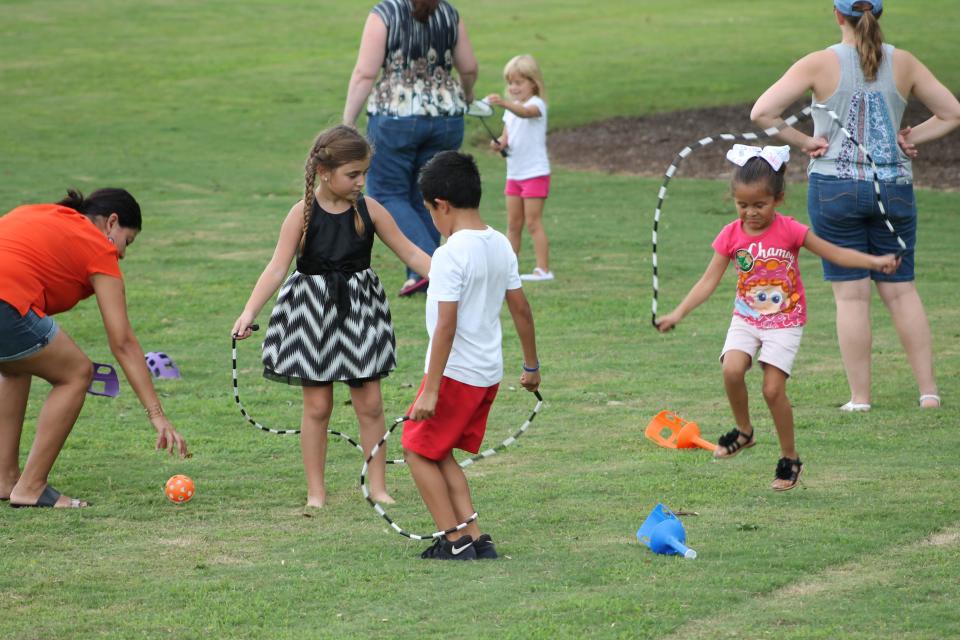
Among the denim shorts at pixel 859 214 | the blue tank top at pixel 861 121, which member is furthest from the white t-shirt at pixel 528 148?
the blue tank top at pixel 861 121

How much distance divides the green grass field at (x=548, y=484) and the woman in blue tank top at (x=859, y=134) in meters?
0.79

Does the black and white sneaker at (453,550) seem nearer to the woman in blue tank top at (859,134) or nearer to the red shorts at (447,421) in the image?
the red shorts at (447,421)

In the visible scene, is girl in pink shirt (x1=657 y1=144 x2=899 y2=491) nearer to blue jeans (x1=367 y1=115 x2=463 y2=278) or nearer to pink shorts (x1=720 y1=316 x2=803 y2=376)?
pink shorts (x1=720 y1=316 x2=803 y2=376)

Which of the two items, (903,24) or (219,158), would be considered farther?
(903,24)

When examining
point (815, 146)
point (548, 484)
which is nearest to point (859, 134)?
point (815, 146)

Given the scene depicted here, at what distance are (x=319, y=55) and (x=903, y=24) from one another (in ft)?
46.1

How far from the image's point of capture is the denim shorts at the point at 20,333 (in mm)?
6355

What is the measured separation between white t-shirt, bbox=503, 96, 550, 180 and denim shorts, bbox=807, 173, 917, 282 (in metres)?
4.70

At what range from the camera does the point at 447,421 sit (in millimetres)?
5605

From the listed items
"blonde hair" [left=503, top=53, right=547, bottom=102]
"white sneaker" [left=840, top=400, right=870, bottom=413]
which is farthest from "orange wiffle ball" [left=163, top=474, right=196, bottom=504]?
"blonde hair" [left=503, top=53, right=547, bottom=102]

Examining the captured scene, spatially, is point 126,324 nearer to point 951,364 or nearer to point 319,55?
point 951,364

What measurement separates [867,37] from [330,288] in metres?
3.26

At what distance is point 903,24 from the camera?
33.9 meters

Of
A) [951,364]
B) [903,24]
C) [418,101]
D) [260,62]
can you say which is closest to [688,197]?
[418,101]
